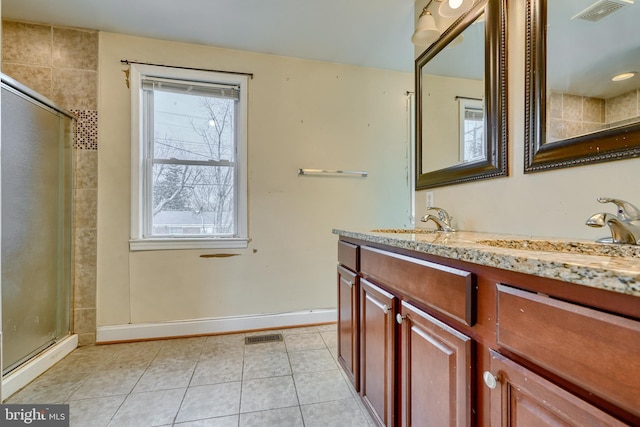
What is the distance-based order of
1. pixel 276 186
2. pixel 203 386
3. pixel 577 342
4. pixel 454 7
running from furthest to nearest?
pixel 276 186
pixel 203 386
pixel 454 7
pixel 577 342

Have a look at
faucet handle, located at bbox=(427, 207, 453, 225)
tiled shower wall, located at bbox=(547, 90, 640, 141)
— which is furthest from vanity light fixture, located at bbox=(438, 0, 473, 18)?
faucet handle, located at bbox=(427, 207, 453, 225)

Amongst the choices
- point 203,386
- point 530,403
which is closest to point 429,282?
point 530,403

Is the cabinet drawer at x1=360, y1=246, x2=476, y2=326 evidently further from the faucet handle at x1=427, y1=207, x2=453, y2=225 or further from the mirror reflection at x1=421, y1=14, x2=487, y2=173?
the mirror reflection at x1=421, y1=14, x2=487, y2=173

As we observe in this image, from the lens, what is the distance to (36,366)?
1687 mm

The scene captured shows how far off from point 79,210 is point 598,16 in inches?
120

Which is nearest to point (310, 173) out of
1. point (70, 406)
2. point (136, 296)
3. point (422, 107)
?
point (422, 107)

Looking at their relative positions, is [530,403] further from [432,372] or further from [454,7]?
[454,7]

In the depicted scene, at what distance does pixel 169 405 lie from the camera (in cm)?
144

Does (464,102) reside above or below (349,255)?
above

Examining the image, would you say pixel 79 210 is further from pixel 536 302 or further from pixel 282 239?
pixel 536 302

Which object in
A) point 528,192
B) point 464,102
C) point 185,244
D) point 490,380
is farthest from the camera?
point 185,244

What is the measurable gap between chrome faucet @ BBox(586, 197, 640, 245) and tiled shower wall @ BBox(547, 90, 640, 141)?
0.27 meters

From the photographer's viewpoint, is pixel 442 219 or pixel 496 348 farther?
pixel 442 219

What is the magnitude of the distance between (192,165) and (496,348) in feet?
7.69
